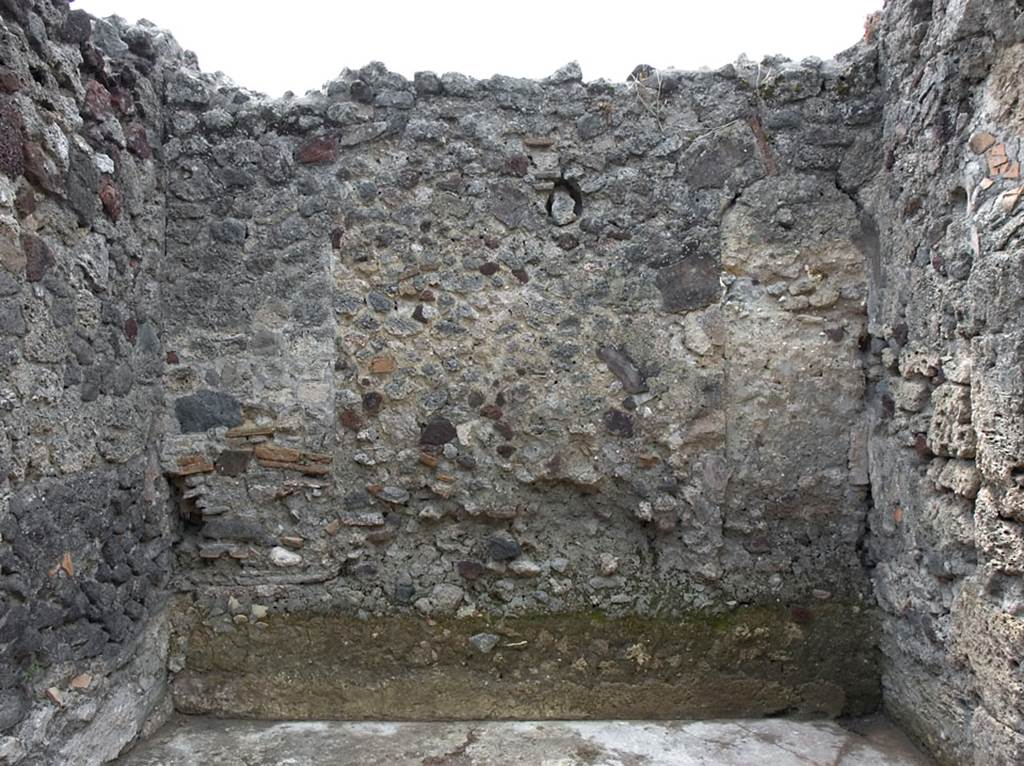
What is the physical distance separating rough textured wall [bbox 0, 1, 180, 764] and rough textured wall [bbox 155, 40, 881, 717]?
18cm

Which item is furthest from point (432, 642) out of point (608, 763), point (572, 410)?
Result: point (572, 410)

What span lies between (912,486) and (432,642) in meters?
1.78

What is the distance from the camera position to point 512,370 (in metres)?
2.96

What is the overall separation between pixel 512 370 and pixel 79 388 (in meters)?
1.44

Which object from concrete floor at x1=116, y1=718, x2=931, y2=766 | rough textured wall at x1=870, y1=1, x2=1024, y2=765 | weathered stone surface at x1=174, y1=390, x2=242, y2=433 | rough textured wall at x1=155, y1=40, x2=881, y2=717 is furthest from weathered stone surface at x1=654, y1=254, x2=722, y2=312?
weathered stone surface at x1=174, y1=390, x2=242, y2=433

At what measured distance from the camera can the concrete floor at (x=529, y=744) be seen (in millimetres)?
2570

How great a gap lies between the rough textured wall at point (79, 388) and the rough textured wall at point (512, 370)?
18 centimetres

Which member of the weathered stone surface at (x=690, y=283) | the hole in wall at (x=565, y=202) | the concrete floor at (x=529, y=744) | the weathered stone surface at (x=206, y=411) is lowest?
the concrete floor at (x=529, y=744)

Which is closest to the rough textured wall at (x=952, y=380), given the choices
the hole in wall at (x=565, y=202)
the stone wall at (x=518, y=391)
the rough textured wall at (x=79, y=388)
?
the stone wall at (x=518, y=391)

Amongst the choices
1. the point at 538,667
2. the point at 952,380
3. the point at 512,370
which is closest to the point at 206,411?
the point at 512,370

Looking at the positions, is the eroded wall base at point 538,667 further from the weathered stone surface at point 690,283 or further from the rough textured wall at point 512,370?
the weathered stone surface at point 690,283

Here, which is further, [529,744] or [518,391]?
[518,391]

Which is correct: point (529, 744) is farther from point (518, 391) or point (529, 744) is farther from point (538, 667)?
point (518, 391)

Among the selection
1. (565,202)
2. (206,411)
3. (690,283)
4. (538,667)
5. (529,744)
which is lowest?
(529,744)
